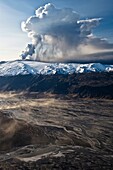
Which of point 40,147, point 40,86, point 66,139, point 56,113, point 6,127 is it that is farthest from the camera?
point 40,86

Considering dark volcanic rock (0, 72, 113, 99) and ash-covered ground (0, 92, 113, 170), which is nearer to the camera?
ash-covered ground (0, 92, 113, 170)

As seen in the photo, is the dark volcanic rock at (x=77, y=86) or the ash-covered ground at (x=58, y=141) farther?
the dark volcanic rock at (x=77, y=86)

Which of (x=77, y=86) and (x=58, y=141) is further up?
(x=77, y=86)

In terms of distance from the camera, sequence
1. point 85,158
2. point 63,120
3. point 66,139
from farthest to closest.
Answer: point 63,120 < point 66,139 < point 85,158

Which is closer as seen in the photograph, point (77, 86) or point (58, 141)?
point (58, 141)

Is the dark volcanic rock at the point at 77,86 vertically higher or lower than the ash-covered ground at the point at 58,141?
higher

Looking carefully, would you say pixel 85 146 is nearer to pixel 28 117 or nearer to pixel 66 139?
pixel 66 139

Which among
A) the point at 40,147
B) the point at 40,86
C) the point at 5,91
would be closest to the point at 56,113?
the point at 40,147

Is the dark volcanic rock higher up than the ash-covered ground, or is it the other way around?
the dark volcanic rock
